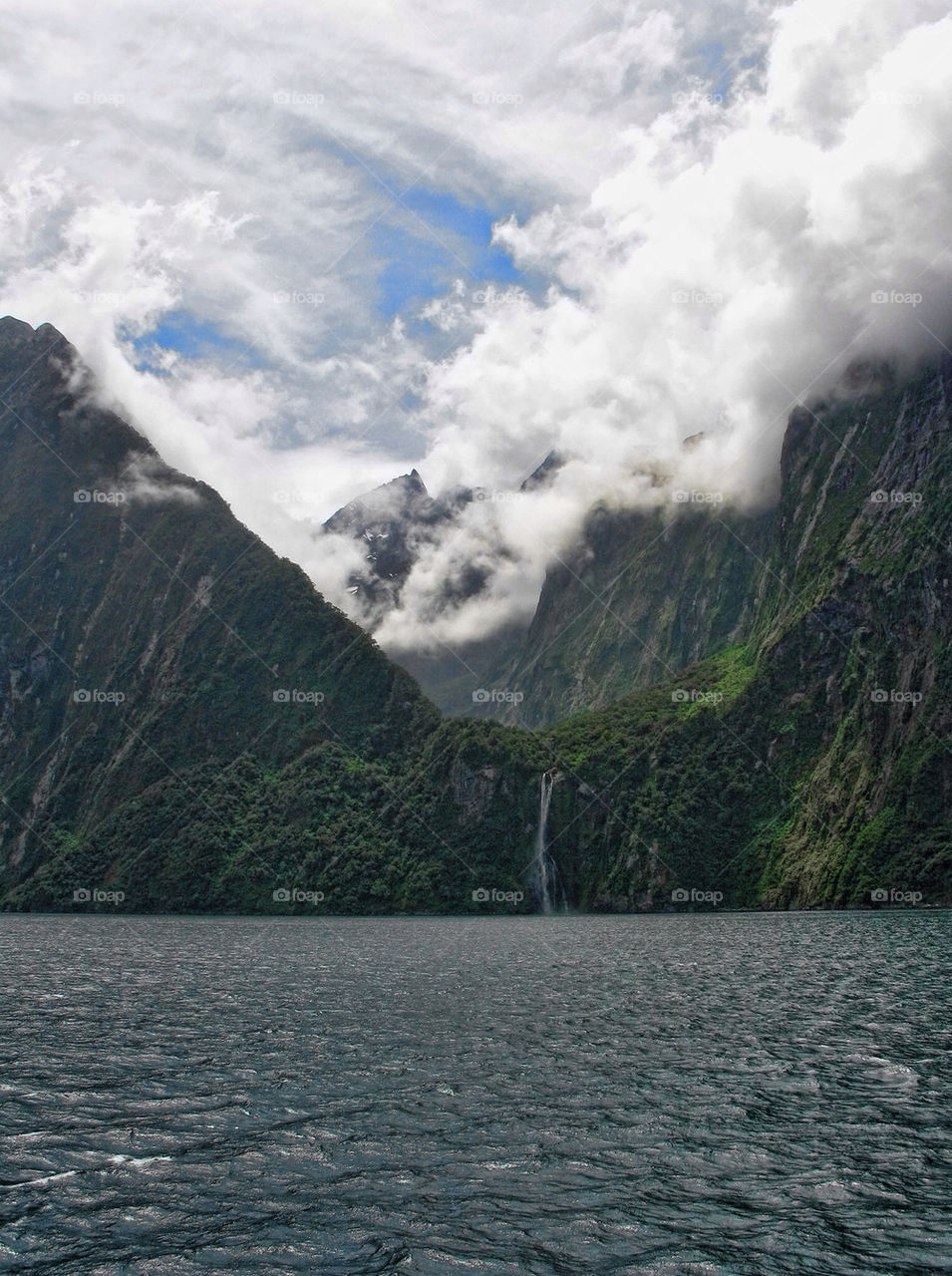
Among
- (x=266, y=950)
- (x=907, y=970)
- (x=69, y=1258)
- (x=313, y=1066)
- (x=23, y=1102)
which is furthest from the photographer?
(x=266, y=950)

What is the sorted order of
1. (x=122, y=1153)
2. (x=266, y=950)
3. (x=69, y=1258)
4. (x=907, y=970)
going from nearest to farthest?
(x=69, y=1258), (x=122, y=1153), (x=907, y=970), (x=266, y=950)

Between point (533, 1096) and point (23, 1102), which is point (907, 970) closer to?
point (533, 1096)

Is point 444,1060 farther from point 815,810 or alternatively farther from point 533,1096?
point 815,810

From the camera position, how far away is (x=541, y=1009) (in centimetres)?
5575

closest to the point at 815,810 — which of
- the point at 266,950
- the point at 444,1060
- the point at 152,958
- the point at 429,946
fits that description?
the point at 429,946

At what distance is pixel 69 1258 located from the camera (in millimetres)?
21938

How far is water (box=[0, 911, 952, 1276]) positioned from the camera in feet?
74.2

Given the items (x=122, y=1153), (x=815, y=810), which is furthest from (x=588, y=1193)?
(x=815, y=810)

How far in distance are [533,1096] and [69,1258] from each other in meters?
17.2

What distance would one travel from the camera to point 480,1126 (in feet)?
105

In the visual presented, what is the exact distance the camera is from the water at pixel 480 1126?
2261 centimetres

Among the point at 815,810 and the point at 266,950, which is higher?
the point at 815,810

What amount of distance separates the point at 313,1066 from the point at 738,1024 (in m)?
19.8

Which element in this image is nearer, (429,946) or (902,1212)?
(902,1212)
